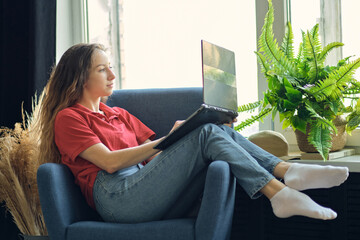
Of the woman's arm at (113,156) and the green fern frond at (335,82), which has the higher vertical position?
the green fern frond at (335,82)

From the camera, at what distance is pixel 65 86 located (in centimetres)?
190

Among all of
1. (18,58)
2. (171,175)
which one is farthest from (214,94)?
(18,58)

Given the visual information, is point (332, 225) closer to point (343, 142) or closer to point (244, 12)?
point (343, 142)

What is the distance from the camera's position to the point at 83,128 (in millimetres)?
1740

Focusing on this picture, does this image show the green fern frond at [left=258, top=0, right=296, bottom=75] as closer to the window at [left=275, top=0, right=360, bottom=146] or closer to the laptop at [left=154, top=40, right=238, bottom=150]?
the laptop at [left=154, top=40, right=238, bottom=150]

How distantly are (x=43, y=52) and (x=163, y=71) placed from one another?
0.73 m

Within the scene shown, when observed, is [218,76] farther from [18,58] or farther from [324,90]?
[18,58]

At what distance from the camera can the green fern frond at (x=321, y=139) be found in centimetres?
182

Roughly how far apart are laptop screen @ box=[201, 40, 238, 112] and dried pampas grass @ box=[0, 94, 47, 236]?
964mm

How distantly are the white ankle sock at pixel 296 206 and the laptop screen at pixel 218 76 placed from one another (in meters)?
0.41

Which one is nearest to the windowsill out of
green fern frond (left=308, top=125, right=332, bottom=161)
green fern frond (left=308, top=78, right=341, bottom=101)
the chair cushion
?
green fern frond (left=308, top=125, right=332, bottom=161)

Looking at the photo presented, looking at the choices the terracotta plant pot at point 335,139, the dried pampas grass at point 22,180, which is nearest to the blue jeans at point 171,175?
the terracotta plant pot at point 335,139

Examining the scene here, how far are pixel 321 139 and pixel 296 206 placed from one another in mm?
488

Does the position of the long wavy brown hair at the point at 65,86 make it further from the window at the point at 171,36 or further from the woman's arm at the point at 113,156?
the window at the point at 171,36
